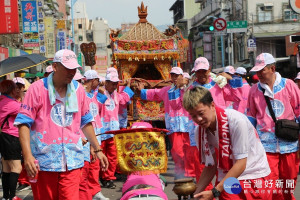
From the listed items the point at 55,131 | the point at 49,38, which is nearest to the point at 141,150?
the point at 55,131

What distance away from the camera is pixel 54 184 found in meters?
5.75

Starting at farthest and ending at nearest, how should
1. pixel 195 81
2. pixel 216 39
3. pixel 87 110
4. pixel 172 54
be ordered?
pixel 216 39
pixel 172 54
pixel 195 81
pixel 87 110

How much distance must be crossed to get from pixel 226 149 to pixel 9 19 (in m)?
15.0

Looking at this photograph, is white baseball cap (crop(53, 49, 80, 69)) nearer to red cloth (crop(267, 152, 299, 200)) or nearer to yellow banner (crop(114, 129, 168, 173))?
yellow banner (crop(114, 129, 168, 173))

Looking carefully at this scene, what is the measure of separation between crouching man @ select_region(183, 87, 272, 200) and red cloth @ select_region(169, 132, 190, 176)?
582 cm

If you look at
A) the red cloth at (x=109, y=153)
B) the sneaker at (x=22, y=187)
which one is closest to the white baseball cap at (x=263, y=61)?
the red cloth at (x=109, y=153)

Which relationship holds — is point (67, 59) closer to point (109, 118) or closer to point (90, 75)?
point (90, 75)

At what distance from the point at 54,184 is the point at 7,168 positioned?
372 cm

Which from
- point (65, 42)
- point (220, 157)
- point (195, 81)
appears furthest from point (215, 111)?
point (65, 42)

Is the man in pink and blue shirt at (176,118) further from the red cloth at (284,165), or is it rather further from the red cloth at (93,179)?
the red cloth at (284,165)

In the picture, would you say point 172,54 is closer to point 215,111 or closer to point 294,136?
point 294,136

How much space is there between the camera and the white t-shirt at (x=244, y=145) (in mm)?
4445

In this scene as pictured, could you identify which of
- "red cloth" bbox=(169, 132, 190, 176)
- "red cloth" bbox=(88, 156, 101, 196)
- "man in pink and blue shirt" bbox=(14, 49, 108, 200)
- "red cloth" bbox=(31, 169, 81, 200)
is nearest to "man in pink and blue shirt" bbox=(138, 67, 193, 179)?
"red cloth" bbox=(169, 132, 190, 176)

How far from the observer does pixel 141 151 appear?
760 cm
